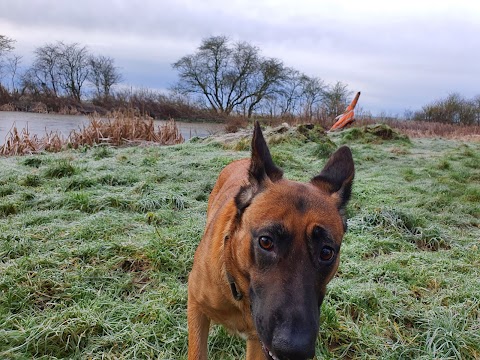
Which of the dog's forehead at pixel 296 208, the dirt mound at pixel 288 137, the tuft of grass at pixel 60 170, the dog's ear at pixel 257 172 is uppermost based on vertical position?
the dog's ear at pixel 257 172

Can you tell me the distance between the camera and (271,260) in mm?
2049

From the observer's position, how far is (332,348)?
9.63 ft

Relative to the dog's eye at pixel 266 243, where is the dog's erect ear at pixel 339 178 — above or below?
above

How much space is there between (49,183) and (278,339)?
6.30 metres

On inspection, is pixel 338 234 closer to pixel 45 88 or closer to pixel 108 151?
pixel 108 151

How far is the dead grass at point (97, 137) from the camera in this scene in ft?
41.1

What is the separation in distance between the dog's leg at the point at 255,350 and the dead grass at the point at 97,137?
12.1 meters

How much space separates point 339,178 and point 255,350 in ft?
4.08

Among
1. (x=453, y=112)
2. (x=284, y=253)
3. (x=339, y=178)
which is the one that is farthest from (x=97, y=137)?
(x=453, y=112)

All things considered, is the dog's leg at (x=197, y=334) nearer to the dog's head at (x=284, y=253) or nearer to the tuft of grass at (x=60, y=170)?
the dog's head at (x=284, y=253)

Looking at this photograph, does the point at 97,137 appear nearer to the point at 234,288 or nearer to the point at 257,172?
the point at 257,172

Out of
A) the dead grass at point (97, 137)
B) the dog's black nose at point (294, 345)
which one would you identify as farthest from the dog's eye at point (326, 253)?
the dead grass at point (97, 137)

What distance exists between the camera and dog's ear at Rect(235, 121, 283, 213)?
8.10 ft

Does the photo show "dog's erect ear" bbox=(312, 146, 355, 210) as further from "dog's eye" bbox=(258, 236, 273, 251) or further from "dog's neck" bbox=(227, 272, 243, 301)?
"dog's neck" bbox=(227, 272, 243, 301)
